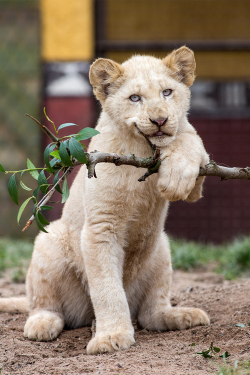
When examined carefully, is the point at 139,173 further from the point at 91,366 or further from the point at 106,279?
Result: the point at 91,366

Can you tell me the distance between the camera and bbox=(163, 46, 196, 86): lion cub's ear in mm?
3047

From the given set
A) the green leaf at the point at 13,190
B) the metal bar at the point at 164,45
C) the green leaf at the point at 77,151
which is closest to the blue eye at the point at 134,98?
the green leaf at the point at 77,151

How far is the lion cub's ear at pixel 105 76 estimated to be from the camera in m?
2.99

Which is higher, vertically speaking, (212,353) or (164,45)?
(164,45)

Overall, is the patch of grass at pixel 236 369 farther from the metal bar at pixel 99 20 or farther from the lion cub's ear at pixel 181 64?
the metal bar at pixel 99 20

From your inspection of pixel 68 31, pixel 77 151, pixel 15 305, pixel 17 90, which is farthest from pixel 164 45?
pixel 77 151

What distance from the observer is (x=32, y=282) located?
3387 millimetres

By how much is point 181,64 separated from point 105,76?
1.65 ft

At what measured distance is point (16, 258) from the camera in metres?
5.43

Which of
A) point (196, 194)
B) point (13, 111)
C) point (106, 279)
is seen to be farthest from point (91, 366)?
point (13, 111)

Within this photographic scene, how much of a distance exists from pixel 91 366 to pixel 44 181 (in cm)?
97

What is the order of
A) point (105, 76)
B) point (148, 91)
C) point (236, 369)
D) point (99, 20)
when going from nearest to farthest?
point (236, 369) < point (148, 91) < point (105, 76) < point (99, 20)

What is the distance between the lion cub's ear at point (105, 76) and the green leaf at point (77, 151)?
0.87 m

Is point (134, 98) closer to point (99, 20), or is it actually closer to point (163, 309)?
point (163, 309)
